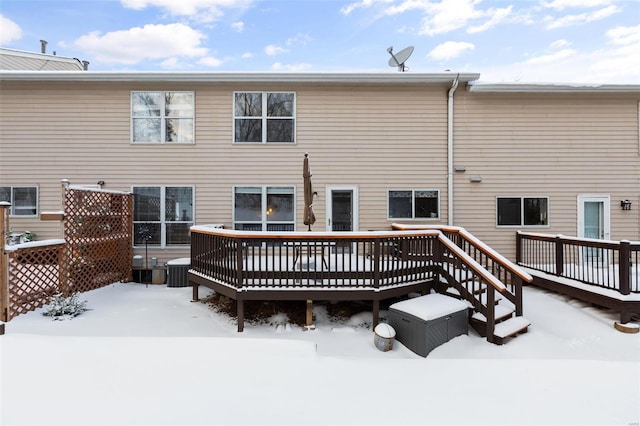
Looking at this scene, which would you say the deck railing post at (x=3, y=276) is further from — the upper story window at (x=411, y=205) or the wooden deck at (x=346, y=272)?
the upper story window at (x=411, y=205)

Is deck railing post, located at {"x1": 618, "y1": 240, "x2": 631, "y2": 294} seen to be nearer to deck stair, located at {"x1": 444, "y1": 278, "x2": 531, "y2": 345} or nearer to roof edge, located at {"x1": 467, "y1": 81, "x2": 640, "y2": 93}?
deck stair, located at {"x1": 444, "y1": 278, "x2": 531, "y2": 345}

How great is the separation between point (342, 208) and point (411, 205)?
1.80 metres

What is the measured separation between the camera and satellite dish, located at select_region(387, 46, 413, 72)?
7.80m

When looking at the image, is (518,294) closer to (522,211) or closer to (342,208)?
(522,211)

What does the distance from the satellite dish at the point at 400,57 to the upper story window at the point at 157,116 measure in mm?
5491

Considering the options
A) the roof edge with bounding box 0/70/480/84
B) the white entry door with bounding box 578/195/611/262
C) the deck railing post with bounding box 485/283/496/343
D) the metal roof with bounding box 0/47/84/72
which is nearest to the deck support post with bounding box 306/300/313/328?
the deck railing post with bounding box 485/283/496/343

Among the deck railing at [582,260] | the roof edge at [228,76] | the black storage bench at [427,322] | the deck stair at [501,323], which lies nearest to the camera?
the black storage bench at [427,322]

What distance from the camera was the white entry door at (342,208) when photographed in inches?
295

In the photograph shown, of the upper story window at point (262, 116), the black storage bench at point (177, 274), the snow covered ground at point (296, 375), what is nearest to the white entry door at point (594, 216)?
the snow covered ground at point (296, 375)

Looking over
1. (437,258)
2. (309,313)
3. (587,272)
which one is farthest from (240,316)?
(587,272)

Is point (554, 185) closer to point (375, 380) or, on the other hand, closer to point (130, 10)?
point (375, 380)

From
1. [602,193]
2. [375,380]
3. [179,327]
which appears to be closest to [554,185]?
[602,193]

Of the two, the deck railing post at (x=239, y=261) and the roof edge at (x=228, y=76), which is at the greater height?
the roof edge at (x=228, y=76)

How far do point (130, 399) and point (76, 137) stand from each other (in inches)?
293
